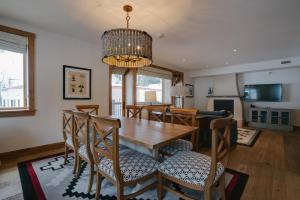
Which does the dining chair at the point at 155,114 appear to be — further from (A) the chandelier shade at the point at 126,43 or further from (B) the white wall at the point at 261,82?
(B) the white wall at the point at 261,82

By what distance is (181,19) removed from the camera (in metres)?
2.46

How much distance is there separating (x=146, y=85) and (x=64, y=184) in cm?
409

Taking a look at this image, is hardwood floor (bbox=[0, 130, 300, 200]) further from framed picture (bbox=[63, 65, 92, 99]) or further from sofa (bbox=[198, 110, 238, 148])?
framed picture (bbox=[63, 65, 92, 99])

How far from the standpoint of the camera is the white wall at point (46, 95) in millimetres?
2650

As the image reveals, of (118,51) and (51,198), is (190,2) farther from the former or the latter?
(51,198)

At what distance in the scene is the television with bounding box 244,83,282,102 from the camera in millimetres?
5438

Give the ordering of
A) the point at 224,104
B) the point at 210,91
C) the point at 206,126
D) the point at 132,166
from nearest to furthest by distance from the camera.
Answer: the point at 132,166 < the point at 206,126 < the point at 224,104 < the point at 210,91

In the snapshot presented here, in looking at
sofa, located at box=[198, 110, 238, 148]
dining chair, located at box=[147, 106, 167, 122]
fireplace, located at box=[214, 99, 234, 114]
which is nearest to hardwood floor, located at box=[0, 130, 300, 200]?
sofa, located at box=[198, 110, 238, 148]

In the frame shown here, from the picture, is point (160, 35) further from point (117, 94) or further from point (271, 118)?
point (271, 118)

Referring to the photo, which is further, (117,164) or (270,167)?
(270,167)

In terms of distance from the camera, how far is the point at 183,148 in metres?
1.99

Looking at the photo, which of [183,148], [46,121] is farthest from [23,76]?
[183,148]

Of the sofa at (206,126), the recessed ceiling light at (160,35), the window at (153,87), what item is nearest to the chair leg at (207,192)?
the sofa at (206,126)

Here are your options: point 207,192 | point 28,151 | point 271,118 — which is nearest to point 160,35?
point 207,192
